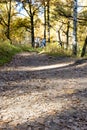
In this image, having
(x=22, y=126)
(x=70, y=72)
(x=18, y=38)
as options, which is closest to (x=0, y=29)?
(x=18, y=38)

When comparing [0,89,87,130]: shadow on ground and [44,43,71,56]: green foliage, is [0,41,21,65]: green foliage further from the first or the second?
[0,89,87,130]: shadow on ground

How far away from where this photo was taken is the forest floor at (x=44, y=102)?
5.28 meters

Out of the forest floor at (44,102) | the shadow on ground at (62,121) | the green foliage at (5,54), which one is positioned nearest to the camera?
the shadow on ground at (62,121)

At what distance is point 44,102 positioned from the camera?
21.4ft

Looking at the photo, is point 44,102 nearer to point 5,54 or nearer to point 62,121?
point 62,121

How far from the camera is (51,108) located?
6.04 m

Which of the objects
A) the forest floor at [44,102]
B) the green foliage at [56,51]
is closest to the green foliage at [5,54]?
the green foliage at [56,51]

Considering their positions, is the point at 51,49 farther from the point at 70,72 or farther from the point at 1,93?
the point at 1,93

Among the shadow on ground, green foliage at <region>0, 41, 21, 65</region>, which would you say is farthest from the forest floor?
green foliage at <region>0, 41, 21, 65</region>

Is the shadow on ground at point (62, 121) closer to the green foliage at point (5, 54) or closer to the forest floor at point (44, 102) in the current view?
the forest floor at point (44, 102)

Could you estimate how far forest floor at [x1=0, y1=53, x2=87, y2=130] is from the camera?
528 centimetres

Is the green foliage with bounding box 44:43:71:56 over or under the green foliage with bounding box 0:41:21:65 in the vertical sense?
under

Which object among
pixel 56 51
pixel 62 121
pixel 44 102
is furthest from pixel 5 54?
pixel 62 121

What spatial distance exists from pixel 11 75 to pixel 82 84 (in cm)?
299
